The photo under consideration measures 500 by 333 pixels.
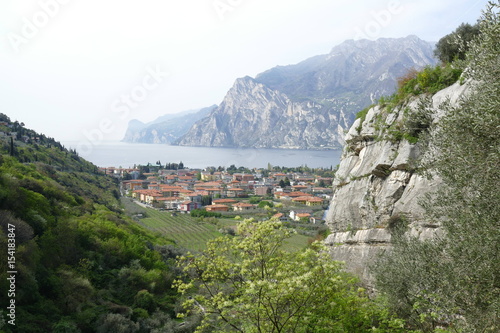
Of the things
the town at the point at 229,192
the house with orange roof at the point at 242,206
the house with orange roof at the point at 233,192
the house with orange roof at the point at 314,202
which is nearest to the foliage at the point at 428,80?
the town at the point at 229,192

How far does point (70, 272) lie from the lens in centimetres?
1914

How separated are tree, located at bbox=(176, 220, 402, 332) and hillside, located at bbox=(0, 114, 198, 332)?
11.4 m

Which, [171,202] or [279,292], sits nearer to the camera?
[279,292]

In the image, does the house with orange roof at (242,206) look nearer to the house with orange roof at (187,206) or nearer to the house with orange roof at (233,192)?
the house with orange roof at (187,206)

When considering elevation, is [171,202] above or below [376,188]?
below

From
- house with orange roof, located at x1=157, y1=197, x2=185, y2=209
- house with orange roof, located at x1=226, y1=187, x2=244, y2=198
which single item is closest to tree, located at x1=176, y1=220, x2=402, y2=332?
house with orange roof, located at x1=157, y1=197, x2=185, y2=209

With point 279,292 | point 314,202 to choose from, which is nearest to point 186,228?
point 314,202

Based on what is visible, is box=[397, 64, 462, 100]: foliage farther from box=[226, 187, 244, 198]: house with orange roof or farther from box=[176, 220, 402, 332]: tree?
box=[226, 187, 244, 198]: house with orange roof

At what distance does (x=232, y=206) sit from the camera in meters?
81.4

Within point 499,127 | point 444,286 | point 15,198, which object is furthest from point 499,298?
point 15,198

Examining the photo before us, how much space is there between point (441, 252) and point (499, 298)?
1916mm

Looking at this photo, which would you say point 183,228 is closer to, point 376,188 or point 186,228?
point 186,228

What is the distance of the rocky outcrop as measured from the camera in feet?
37.6

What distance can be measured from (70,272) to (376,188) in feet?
58.7
